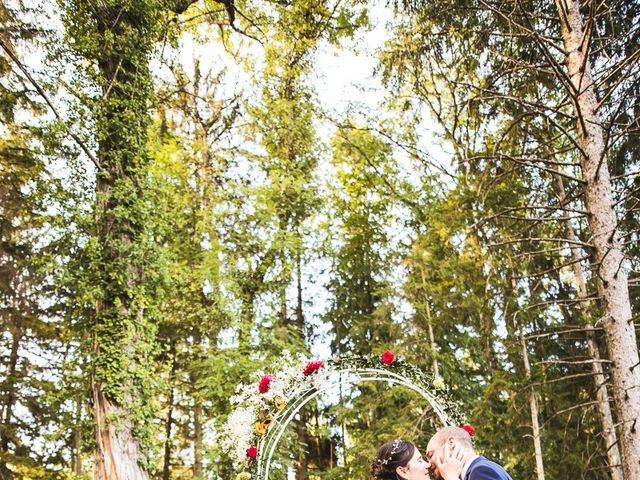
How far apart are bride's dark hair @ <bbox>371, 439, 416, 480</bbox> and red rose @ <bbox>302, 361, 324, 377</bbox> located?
76.3 inches

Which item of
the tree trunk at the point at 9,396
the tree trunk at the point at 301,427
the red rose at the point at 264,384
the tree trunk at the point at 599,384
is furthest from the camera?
the tree trunk at the point at 301,427

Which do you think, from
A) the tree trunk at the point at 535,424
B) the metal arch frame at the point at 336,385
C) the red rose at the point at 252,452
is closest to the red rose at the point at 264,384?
the metal arch frame at the point at 336,385

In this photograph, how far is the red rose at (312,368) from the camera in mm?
5223

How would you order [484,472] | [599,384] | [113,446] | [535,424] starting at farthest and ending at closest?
[535,424] → [599,384] → [113,446] → [484,472]

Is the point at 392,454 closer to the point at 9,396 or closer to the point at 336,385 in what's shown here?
the point at 336,385

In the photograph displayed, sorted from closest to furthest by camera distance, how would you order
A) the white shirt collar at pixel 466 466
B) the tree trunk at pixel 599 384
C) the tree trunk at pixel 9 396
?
1. the white shirt collar at pixel 466 466
2. the tree trunk at pixel 599 384
3. the tree trunk at pixel 9 396

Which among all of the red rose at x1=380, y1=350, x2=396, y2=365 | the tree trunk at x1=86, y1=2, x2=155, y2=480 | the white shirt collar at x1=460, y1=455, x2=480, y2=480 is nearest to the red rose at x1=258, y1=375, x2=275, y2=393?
the red rose at x1=380, y1=350, x2=396, y2=365

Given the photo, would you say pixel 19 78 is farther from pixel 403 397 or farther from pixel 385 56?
pixel 403 397

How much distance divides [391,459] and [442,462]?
619 mm

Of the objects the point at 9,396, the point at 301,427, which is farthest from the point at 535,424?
the point at 9,396

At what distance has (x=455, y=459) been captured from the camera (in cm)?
266

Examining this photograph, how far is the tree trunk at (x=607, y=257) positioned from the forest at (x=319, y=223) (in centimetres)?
2

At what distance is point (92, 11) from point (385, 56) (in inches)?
198

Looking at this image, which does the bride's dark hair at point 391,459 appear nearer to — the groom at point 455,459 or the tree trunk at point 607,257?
the groom at point 455,459
